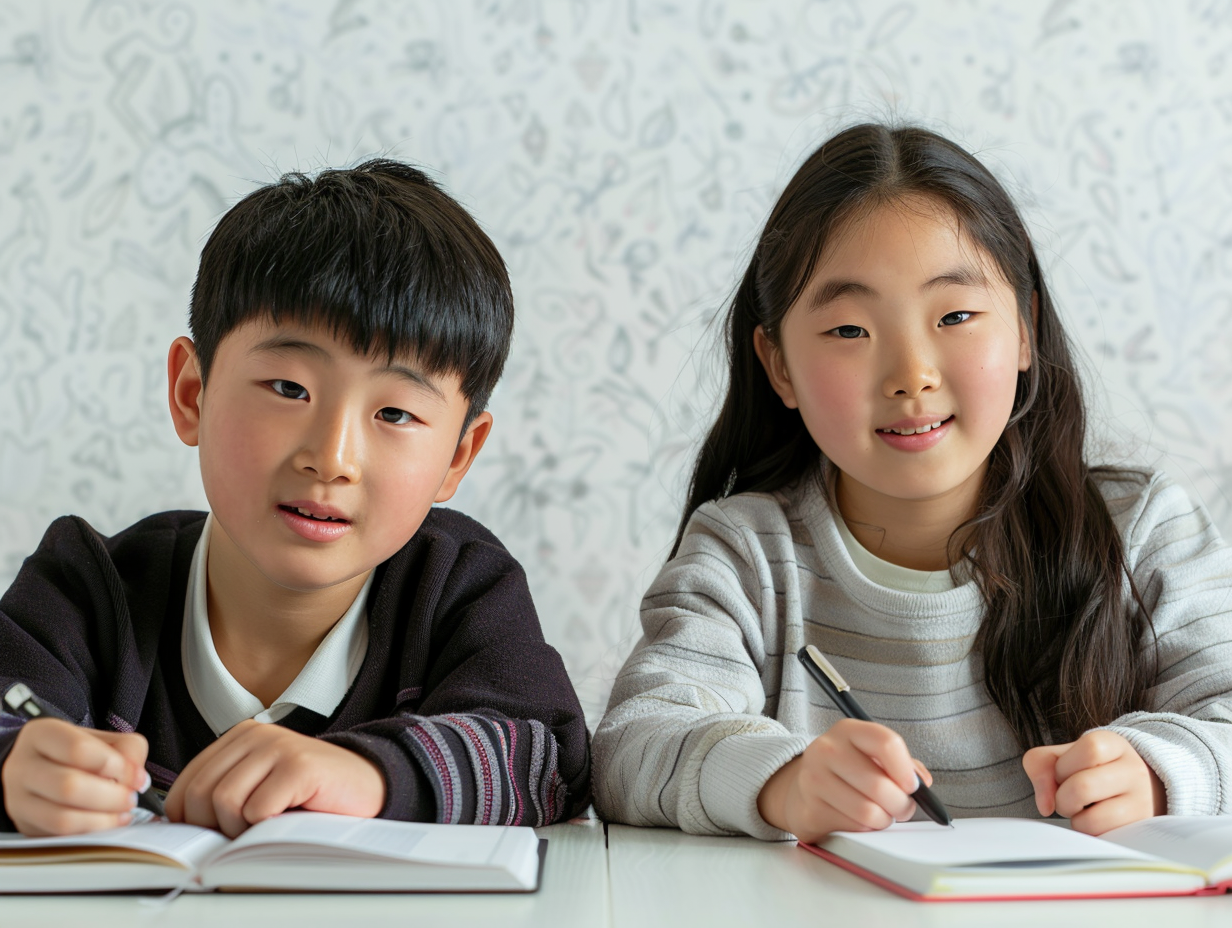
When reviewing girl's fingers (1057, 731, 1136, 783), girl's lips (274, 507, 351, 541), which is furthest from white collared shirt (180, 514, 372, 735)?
girl's fingers (1057, 731, 1136, 783)

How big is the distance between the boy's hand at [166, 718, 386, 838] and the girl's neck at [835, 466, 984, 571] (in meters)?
0.61

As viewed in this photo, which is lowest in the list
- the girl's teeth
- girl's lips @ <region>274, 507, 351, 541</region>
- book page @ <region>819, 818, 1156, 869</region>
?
book page @ <region>819, 818, 1156, 869</region>

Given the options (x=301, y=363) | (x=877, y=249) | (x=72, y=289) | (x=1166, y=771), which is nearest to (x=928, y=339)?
(x=877, y=249)

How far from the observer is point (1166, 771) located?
76cm

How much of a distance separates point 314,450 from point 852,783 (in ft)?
1.43

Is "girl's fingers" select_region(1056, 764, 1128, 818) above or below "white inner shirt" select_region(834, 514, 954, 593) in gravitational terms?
below

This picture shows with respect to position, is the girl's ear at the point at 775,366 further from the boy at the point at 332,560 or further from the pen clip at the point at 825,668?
the pen clip at the point at 825,668

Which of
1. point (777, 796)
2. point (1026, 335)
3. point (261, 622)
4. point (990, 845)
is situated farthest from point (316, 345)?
point (1026, 335)

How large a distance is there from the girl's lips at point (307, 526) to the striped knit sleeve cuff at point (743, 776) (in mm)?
319

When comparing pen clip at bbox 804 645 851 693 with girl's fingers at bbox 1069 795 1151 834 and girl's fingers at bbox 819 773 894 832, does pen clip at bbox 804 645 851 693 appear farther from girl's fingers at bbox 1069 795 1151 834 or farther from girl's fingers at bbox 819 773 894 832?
girl's fingers at bbox 1069 795 1151 834

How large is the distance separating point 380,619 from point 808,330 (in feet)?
1.48

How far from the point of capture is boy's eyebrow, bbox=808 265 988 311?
3.21 feet

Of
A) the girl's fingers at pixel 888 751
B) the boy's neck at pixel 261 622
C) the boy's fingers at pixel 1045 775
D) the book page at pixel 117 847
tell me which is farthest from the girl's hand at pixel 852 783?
the boy's neck at pixel 261 622

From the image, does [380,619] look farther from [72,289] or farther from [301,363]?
[72,289]
